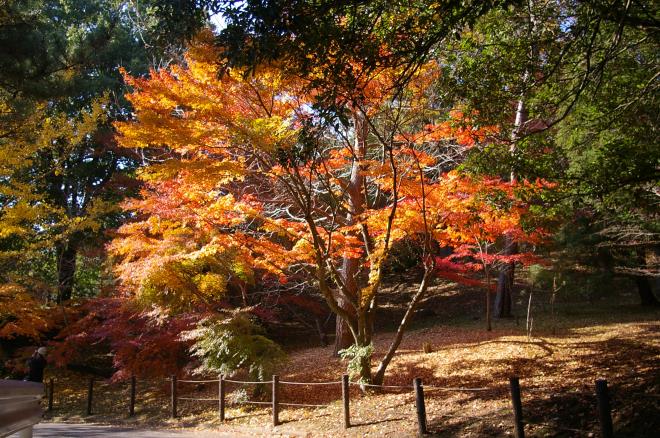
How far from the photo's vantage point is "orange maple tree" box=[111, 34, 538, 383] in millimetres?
8539

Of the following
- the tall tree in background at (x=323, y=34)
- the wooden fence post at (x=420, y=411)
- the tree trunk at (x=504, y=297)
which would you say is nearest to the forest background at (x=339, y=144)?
the tall tree in background at (x=323, y=34)

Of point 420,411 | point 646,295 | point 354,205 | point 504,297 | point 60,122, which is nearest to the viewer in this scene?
point 420,411

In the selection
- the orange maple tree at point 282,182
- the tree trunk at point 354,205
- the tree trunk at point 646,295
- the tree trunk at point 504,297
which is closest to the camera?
the orange maple tree at point 282,182

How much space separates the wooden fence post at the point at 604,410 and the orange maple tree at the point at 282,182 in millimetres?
3918

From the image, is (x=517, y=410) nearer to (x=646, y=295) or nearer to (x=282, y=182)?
(x=282, y=182)

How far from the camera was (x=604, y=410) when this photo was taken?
18.2ft

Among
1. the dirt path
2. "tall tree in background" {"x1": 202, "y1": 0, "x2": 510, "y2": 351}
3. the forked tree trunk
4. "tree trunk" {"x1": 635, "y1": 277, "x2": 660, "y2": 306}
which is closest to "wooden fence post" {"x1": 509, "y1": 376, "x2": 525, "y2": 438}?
the forked tree trunk

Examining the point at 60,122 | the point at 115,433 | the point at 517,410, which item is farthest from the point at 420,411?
the point at 60,122

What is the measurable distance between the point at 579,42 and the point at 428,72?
3.41 meters

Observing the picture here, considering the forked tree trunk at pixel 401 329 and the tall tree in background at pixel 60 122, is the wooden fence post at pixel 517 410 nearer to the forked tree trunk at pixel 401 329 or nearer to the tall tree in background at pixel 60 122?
the forked tree trunk at pixel 401 329

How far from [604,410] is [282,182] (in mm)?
7273

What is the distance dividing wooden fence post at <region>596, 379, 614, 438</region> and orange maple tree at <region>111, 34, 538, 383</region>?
12.9 feet

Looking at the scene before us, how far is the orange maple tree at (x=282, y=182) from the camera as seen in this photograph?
28.0 ft

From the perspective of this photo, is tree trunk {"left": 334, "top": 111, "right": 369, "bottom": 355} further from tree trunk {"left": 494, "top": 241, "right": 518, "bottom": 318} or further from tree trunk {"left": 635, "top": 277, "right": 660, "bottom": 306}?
tree trunk {"left": 635, "top": 277, "right": 660, "bottom": 306}
